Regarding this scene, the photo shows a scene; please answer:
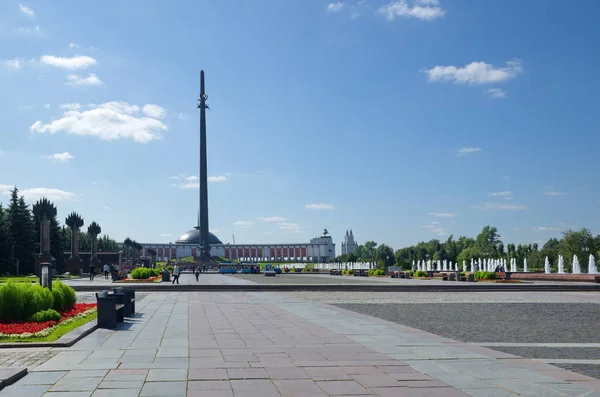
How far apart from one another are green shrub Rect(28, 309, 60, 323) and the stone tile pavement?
1.75 m

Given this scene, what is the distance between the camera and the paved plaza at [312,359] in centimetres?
754

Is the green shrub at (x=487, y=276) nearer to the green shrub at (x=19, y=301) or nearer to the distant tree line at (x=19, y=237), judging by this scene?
the green shrub at (x=19, y=301)

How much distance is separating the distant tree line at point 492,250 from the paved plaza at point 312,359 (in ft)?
216

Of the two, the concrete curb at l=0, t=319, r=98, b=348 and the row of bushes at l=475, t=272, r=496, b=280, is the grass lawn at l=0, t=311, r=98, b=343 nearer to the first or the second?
the concrete curb at l=0, t=319, r=98, b=348

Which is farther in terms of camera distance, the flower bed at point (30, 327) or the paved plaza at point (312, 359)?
the flower bed at point (30, 327)

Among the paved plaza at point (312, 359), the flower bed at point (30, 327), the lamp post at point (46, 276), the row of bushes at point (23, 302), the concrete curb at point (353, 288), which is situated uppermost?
the lamp post at point (46, 276)

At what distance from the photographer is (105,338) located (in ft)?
40.7

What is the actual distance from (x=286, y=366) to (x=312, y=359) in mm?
732

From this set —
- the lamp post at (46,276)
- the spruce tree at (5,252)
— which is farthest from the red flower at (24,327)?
the spruce tree at (5,252)

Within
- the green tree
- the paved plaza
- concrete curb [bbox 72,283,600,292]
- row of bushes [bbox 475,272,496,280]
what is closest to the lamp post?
the paved plaza

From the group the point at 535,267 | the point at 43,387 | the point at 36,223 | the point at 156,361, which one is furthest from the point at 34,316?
the point at 535,267

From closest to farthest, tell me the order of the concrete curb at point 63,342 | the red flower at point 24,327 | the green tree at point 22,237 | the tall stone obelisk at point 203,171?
the concrete curb at point 63,342 < the red flower at point 24,327 < the green tree at point 22,237 < the tall stone obelisk at point 203,171

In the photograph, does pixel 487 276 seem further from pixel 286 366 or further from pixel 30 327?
pixel 286 366

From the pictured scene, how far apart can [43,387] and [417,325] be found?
391 inches
